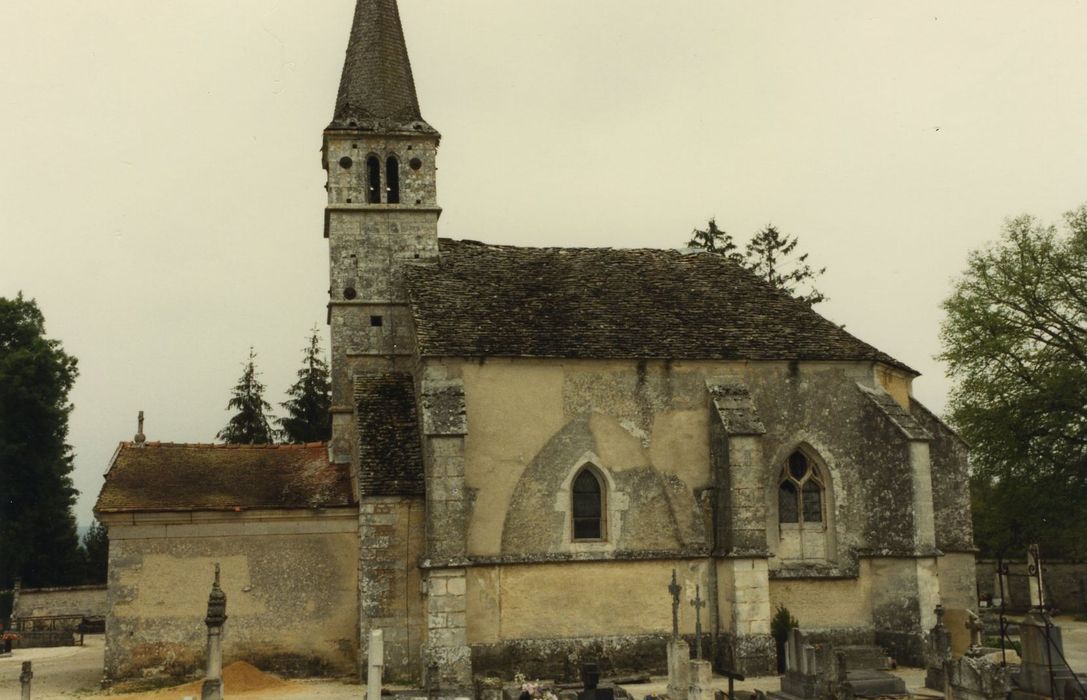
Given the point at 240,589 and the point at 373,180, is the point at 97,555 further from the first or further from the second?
the point at 373,180

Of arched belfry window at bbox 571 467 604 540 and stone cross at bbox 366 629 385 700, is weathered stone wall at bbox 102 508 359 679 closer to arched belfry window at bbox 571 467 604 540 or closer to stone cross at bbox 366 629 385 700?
arched belfry window at bbox 571 467 604 540

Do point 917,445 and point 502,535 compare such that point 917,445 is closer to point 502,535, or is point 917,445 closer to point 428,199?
point 502,535

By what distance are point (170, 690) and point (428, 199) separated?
12.8 meters

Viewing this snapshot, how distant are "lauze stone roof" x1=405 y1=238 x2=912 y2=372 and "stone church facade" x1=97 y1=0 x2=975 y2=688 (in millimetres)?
83

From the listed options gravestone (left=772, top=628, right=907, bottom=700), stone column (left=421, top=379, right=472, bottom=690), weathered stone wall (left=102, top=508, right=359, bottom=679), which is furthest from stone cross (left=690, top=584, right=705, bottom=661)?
weathered stone wall (left=102, top=508, right=359, bottom=679)

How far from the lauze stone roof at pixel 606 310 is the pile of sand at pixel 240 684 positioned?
7197 mm

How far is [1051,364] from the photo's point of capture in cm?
3228

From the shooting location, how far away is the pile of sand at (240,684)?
19.2 m

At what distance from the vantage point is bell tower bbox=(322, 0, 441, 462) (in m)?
24.5

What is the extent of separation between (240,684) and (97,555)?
29253 mm

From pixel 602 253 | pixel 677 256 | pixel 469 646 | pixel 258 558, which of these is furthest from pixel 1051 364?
pixel 258 558

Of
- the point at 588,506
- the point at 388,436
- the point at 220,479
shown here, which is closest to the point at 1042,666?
the point at 588,506

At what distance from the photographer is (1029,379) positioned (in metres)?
32.3

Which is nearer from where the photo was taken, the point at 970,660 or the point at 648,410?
the point at 970,660
